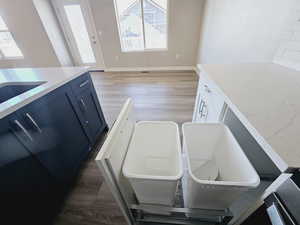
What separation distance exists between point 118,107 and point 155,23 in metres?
2.75

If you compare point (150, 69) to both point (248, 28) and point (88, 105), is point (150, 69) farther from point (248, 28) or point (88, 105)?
point (88, 105)

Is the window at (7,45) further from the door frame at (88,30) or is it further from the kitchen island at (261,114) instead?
the kitchen island at (261,114)

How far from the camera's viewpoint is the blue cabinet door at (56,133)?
87cm

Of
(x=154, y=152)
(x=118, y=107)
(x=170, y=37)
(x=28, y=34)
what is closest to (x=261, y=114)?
(x=154, y=152)

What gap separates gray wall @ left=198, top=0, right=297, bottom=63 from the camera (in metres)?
1.12

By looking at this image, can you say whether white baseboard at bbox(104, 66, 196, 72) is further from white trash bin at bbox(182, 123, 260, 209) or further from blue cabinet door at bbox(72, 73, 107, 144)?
white trash bin at bbox(182, 123, 260, 209)

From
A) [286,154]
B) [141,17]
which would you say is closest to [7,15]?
[141,17]

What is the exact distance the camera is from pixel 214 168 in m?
0.87

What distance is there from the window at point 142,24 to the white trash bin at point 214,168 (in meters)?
3.67

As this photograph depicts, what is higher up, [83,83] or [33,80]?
[33,80]

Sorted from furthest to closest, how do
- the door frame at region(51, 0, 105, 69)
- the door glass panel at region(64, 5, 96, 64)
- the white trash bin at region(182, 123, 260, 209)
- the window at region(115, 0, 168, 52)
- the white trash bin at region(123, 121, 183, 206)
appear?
the door glass panel at region(64, 5, 96, 64) → the door frame at region(51, 0, 105, 69) → the window at region(115, 0, 168, 52) → the white trash bin at region(123, 121, 183, 206) → the white trash bin at region(182, 123, 260, 209)

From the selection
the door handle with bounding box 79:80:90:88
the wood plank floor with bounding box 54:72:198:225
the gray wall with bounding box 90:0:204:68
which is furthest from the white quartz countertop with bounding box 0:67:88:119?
the gray wall with bounding box 90:0:204:68

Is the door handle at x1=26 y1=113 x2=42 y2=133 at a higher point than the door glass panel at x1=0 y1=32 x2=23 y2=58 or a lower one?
lower

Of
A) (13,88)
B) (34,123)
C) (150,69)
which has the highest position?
(13,88)
